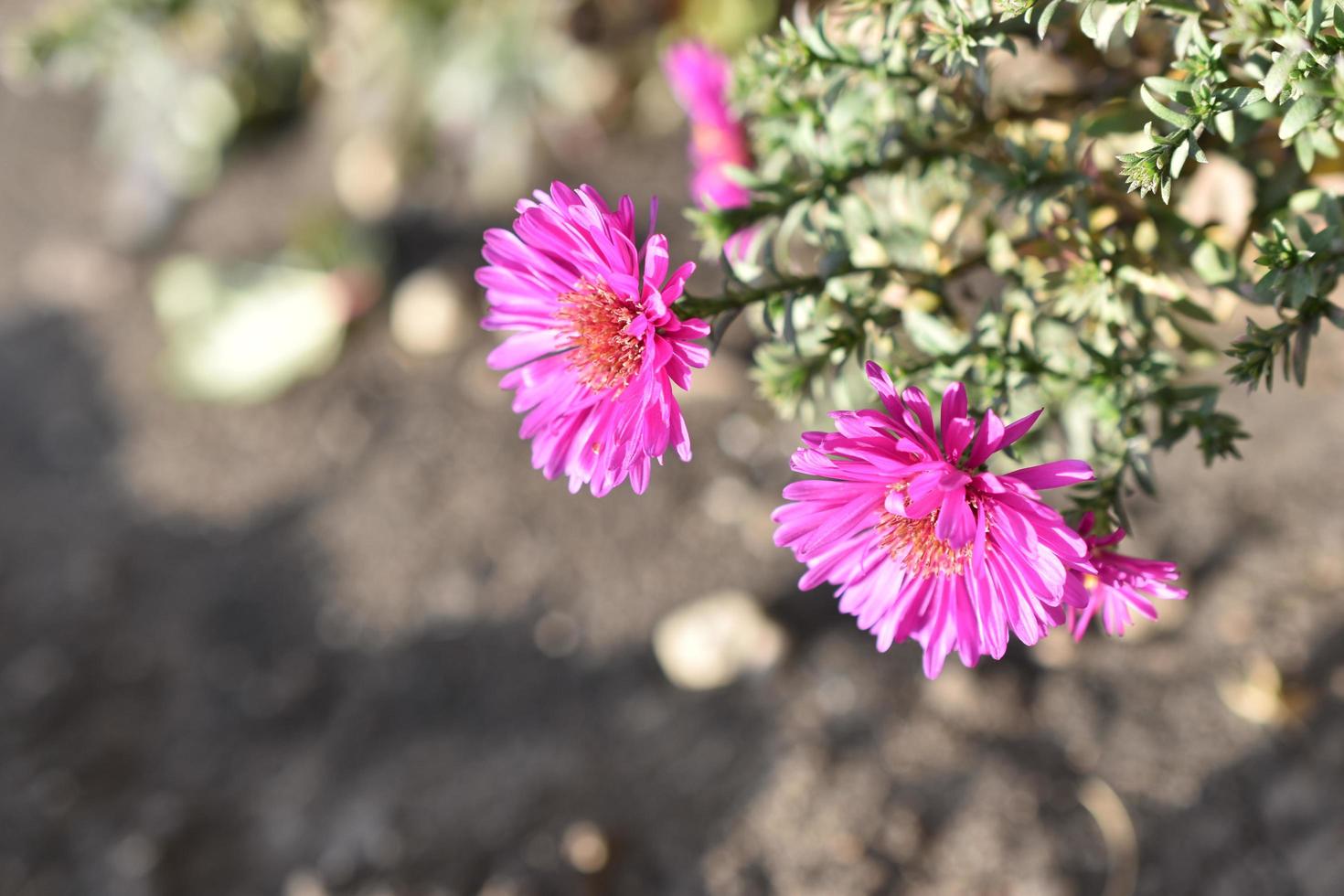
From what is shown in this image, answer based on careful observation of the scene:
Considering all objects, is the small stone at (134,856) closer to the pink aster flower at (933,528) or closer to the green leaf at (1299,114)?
the pink aster flower at (933,528)

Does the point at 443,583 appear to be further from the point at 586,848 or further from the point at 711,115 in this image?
the point at 711,115

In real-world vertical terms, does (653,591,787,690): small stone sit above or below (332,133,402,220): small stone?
below

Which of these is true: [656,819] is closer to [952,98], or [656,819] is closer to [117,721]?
[952,98]

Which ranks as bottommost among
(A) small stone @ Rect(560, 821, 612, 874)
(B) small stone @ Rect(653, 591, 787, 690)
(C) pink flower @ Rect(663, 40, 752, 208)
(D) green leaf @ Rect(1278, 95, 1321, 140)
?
(A) small stone @ Rect(560, 821, 612, 874)

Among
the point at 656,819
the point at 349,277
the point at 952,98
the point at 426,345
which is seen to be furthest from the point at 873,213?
the point at 349,277

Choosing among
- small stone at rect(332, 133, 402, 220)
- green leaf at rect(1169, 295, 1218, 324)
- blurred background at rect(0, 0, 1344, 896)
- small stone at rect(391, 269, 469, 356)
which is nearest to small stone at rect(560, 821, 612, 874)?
blurred background at rect(0, 0, 1344, 896)

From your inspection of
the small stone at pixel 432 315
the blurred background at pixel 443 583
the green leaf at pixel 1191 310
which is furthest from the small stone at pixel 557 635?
the green leaf at pixel 1191 310

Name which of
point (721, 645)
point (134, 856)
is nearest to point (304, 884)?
point (134, 856)

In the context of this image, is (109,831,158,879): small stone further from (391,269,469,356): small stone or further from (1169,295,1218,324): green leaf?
(1169,295,1218,324): green leaf
